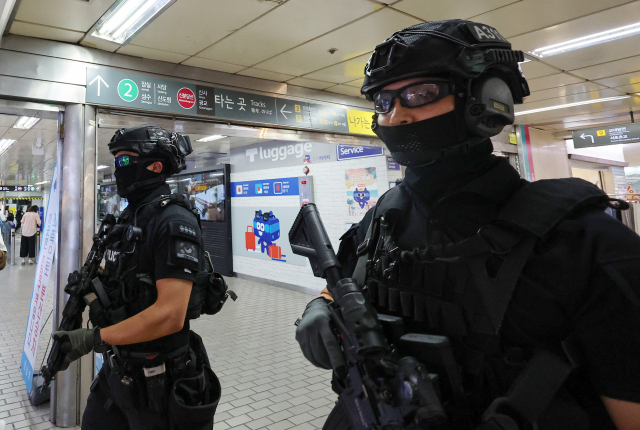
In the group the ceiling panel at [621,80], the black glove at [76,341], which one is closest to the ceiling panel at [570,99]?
the ceiling panel at [621,80]

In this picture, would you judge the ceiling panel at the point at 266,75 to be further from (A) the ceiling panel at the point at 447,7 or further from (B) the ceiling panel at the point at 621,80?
(B) the ceiling panel at the point at 621,80

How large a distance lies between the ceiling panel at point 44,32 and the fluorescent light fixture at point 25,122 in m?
2.84

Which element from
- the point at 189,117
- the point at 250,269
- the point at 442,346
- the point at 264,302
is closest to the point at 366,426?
the point at 442,346

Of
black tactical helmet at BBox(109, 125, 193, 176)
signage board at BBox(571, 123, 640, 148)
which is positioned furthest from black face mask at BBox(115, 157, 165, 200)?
signage board at BBox(571, 123, 640, 148)

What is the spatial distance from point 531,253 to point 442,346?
23 centimetres

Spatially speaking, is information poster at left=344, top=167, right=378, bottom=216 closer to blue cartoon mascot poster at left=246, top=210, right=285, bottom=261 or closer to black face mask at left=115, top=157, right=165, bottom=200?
blue cartoon mascot poster at left=246, top=210, right=285, bottom=261

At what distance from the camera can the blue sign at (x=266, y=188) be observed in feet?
22.1

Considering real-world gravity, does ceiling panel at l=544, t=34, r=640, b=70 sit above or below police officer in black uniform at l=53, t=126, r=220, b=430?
above

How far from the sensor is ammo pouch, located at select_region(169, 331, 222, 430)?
157 cm

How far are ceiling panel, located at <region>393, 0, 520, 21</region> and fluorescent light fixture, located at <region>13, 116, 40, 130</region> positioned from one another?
4.85 m

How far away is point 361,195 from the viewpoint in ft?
18.7

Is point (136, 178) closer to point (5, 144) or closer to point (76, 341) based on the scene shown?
point (76, 341)

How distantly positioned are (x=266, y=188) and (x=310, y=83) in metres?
3.26

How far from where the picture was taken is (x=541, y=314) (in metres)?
0.67
